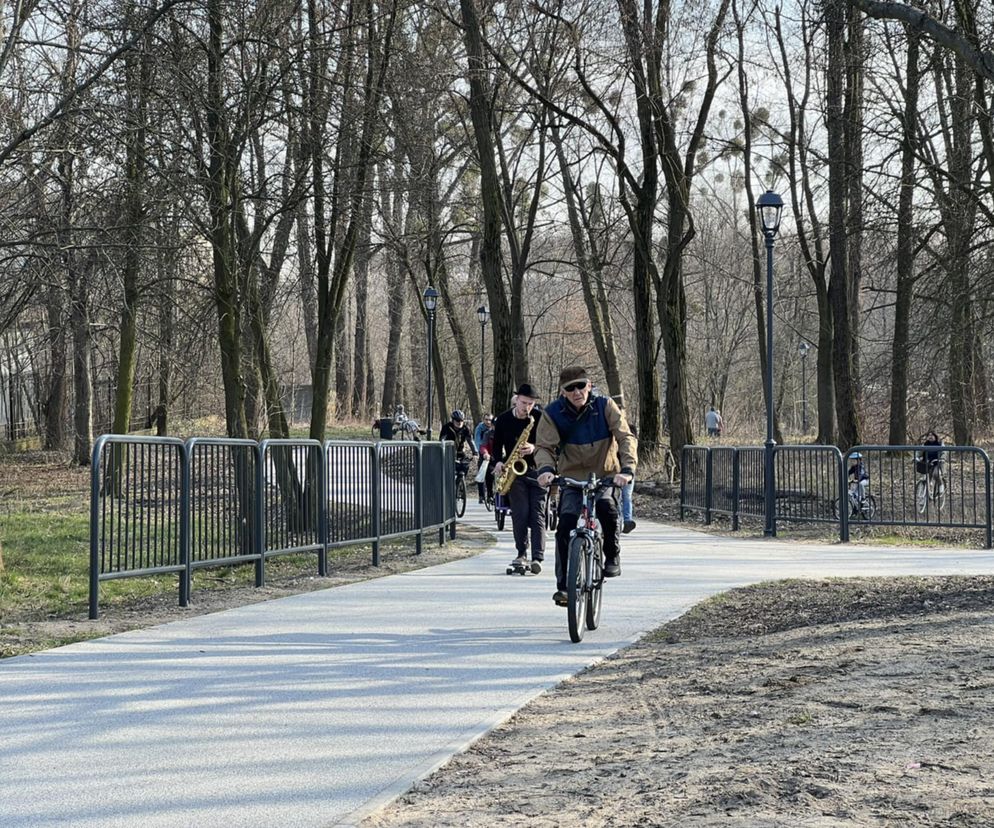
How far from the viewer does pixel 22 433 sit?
43781 mm

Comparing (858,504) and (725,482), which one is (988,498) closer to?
(858,504)

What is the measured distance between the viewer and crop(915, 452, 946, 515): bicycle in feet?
62.1

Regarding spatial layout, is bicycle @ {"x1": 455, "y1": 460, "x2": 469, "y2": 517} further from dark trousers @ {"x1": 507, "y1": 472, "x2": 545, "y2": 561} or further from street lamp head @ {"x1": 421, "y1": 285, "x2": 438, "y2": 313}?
Result: dark trousers @ {"x1": 507, "y1": 472, "x2": 545, "y2": 561}

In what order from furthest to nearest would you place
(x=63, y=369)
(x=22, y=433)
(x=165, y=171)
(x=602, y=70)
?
1. (x=22, y=433)
2. (x=63, y=369)
3. (x=602, y=70)
4. (x=165, y=171)

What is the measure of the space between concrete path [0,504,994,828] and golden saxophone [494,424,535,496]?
964mm

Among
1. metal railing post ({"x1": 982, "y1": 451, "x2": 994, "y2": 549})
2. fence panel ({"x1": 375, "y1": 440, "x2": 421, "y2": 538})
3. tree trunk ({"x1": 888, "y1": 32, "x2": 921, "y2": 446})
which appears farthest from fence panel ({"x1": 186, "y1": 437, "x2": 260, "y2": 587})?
tree trunk ({"x1": 888, "y1": 32, "x2": 921, "y2": 446})

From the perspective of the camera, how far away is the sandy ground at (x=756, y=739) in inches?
193

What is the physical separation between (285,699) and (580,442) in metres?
3.47

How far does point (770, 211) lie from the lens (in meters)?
21.7

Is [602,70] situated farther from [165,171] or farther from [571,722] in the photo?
[571,722]

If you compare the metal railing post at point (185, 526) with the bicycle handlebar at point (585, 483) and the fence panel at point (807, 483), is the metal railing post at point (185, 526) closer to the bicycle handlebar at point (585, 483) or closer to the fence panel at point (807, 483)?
the bicycle handlebar at point (585, 483)

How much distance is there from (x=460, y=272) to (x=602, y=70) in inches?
862

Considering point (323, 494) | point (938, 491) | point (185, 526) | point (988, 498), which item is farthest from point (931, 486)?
point (185, 526)

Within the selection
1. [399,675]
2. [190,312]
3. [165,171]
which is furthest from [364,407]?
[399,675]
